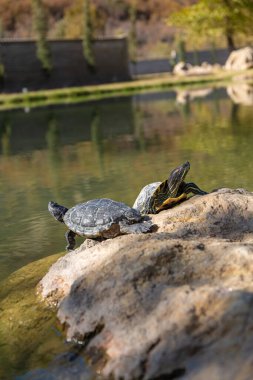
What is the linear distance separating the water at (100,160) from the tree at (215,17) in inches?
816

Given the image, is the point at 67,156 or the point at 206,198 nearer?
the point at 206,198

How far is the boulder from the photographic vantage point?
1836 inches

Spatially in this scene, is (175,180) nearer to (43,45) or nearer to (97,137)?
(97,137)

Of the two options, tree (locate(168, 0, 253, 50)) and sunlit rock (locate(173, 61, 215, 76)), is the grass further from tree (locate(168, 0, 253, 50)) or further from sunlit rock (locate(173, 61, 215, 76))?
sunlit rock (locate(173, 61, 215, 76))

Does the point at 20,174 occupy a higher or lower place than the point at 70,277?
lower

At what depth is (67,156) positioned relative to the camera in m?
14.0

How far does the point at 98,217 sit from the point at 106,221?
0.11 meters

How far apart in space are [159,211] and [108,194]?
3.31 m

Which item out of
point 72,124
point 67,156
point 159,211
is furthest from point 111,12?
point 159,211

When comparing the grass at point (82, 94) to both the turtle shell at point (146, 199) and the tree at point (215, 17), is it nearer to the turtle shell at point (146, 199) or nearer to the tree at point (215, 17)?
the tree at point (215, 17)

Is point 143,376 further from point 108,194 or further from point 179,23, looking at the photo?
point 179,23

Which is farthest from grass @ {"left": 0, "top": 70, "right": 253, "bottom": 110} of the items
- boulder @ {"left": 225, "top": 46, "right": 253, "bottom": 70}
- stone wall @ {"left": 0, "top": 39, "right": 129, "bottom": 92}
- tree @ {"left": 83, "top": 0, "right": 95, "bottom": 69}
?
tree @ {"left": 83, "top": 0, "right": 95, "bottom": 69}

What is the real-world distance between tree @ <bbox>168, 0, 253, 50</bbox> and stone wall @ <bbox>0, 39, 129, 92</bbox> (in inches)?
448

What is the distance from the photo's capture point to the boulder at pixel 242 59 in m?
46.6
